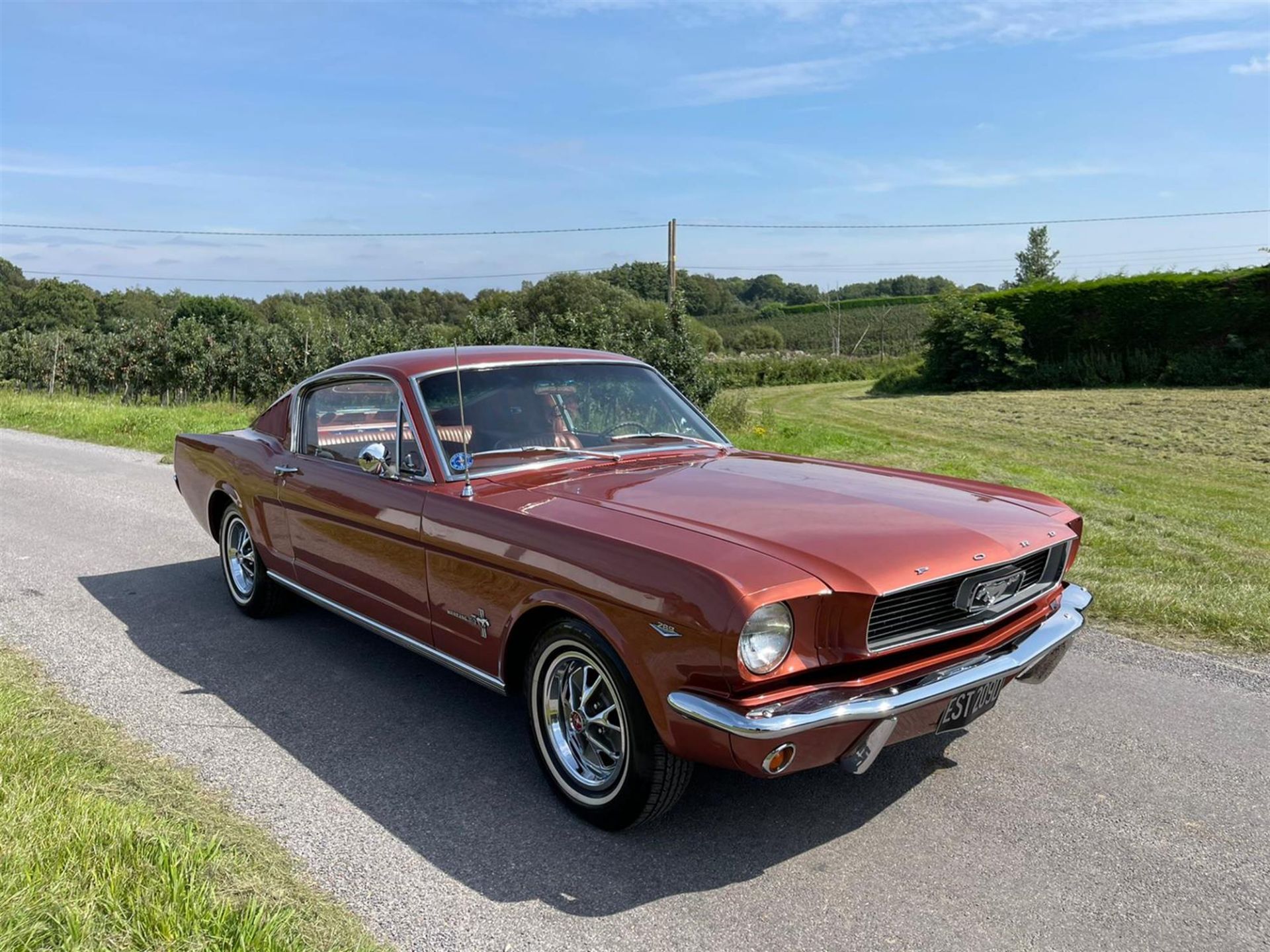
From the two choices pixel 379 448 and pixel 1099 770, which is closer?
pixel 1099 770

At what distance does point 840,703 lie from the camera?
2.77 meters

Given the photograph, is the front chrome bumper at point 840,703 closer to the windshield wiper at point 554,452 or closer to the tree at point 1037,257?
the windshield wiper at point 554,452

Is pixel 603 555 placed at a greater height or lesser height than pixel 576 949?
greater

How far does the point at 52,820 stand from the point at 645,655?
1.87 m

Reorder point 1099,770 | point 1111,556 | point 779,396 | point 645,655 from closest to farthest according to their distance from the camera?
point 645,655
point 1099,770
point 1111,556
point 779,396

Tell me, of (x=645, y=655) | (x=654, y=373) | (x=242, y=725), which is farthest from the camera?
(x=654, y=373)

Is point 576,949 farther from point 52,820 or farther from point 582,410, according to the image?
point 582,410

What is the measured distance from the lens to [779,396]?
3231cm

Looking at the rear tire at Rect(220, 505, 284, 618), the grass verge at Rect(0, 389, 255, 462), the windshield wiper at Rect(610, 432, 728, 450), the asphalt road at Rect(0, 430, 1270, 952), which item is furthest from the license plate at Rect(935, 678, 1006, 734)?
the grass verge at Rect(0, 389, 255, 462)

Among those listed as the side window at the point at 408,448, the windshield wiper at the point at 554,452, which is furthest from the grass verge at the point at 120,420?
the windshield wiper at the point at 554,452

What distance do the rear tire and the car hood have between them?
2.37 meters

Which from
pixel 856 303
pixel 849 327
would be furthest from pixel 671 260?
pixel 856 303

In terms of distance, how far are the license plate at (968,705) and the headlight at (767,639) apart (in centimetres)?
63

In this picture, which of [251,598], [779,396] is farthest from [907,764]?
[779,396]
